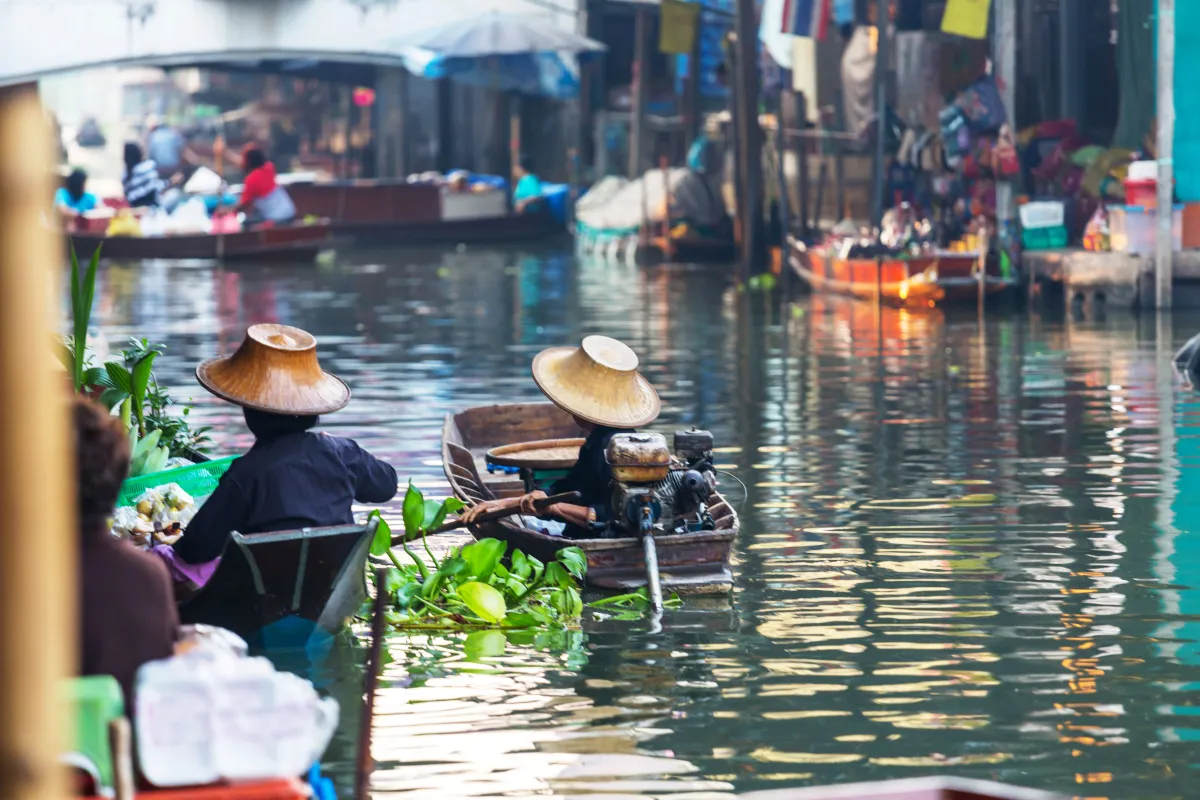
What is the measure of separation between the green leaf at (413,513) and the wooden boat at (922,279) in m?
13.2

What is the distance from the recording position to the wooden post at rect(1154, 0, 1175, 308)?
17969 mm

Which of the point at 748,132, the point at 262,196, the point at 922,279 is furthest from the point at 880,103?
the point at 262,196

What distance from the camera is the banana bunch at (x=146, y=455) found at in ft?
24.9

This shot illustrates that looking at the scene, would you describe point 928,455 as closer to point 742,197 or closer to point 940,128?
point 940,128

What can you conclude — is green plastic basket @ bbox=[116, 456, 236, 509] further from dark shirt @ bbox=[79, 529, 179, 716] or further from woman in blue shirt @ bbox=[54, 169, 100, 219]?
woman in blue shirt @ bbox=[54, 169, 100, 219]

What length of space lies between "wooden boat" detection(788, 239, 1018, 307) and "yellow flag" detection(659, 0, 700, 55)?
7.18m

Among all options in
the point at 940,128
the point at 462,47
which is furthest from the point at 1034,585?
the point at 462,47

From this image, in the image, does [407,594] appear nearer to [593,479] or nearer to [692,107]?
[593,479]

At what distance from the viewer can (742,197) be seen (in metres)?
25.3

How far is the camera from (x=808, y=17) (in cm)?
2459

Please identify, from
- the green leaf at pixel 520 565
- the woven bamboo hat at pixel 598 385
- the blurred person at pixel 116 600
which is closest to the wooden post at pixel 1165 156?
the woven bamboo hat at pixel 598 385

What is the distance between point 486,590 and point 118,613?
344cm

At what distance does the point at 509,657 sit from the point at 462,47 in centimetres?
2747

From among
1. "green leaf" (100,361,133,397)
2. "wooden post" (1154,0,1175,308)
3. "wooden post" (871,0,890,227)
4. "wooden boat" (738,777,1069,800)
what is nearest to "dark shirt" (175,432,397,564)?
"green leaf" (100,361,133,397)
